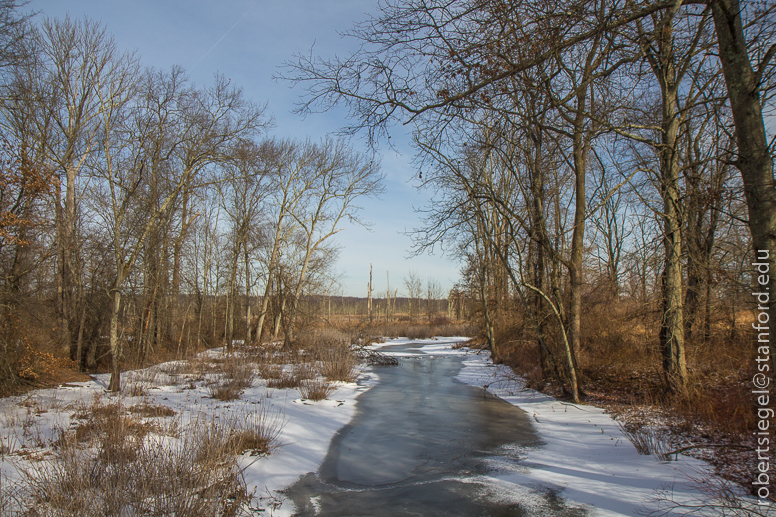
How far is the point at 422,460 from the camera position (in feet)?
21.0

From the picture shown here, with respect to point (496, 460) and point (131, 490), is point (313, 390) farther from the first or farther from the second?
point (131, 490)

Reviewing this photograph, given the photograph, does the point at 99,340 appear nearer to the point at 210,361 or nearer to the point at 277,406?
the point at 210,361

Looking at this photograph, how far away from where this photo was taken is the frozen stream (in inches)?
187

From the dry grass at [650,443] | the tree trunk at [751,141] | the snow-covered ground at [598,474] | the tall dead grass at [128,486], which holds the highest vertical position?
the tree trunk at [751,141]

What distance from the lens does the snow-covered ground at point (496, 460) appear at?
477 centimetres

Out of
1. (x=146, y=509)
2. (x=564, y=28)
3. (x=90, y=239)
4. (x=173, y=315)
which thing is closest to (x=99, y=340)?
(x=90, y=239)

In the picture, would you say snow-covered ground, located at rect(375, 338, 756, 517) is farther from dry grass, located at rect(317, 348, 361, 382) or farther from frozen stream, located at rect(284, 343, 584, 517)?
dry grass, located at rect(317, 348, 361, 382)

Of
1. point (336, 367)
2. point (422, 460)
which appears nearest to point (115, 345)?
point (336, 367)

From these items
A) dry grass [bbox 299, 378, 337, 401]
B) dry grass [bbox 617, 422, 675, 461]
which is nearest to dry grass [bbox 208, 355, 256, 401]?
dry grass [bbox 299, 378, 337, 401]

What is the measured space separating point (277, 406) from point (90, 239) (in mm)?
10372

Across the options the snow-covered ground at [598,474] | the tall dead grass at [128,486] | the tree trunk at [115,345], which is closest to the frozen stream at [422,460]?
the snow-covered ground at [598,474]

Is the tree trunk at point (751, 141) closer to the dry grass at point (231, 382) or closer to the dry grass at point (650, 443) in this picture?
the dry grass at point (650, 443)

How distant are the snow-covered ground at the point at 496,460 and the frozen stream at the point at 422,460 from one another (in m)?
0.20

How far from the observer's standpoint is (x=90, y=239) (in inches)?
575
